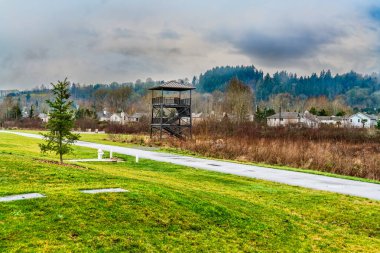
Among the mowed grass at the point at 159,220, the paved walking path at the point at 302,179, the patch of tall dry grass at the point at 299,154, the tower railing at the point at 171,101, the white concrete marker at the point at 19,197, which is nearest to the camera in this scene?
the mowed grass at the point at 159,220

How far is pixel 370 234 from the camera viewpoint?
9.46m

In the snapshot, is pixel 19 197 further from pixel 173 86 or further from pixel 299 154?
pixel 173 86

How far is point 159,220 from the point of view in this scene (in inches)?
303

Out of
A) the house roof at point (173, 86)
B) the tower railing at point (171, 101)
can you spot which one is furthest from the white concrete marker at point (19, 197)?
the tower railing at point (171, 101)

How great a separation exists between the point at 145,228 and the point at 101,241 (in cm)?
99

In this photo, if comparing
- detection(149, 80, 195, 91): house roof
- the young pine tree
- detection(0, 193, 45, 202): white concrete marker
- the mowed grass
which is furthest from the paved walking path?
detection(149, 80, 195, 91): house roof

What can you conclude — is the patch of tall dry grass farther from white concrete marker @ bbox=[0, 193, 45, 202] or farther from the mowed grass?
white concrete marker @ bbox=[0, 193, 45, 202]

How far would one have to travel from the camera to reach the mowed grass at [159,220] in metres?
6.50

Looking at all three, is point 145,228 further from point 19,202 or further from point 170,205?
point 19,202

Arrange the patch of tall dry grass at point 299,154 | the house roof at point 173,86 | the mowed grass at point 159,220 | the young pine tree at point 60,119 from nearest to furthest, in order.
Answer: the mowed grass at point 159,220
the young pine tree at point 60,119
the patch of tall dry grass at point 299,154
the house roof at point 173,86

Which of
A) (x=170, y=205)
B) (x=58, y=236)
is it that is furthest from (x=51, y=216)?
(x=170, y=205)

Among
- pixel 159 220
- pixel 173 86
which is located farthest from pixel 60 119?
pixel 173 86

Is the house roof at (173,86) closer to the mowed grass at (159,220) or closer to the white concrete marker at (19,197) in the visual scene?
the mowed grass at (159,220)

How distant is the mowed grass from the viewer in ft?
21.3
